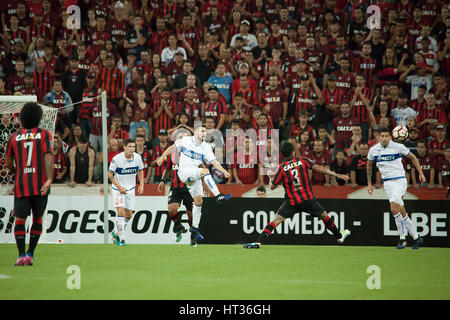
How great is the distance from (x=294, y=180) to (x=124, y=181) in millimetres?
3773

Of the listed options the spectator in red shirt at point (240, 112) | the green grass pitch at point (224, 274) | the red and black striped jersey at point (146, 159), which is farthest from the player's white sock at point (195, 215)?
the spectator in red shirt at point (240, 112)

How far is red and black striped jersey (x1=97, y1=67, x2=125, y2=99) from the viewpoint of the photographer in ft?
58.0

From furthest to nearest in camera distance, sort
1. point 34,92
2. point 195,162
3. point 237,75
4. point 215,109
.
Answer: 1. point 237,75
2. point 34,92
3. point 215,109
4. point 195,162

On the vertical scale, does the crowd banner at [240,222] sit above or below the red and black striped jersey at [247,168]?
below

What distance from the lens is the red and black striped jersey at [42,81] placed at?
59.4 feet

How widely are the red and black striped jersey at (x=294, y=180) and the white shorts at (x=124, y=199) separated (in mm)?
3278

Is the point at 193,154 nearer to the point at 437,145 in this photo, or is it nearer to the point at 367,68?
the point at 437,145

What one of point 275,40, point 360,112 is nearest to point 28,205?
point 360,112

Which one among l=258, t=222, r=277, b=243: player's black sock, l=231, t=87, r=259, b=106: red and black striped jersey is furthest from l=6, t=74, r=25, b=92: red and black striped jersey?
l=258, t=222, r=277, b=243: player's black sock

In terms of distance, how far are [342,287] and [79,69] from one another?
1329 centimetres

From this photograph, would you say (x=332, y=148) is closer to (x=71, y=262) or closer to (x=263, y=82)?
(x=263, y=82)

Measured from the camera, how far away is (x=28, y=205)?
8.34 m

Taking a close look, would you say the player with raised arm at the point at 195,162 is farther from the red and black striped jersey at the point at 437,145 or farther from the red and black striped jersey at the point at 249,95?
the red and black striped jersey at the point at 437,145

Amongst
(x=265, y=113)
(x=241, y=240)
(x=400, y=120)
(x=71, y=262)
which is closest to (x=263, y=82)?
Result: (x=265, y=113)
